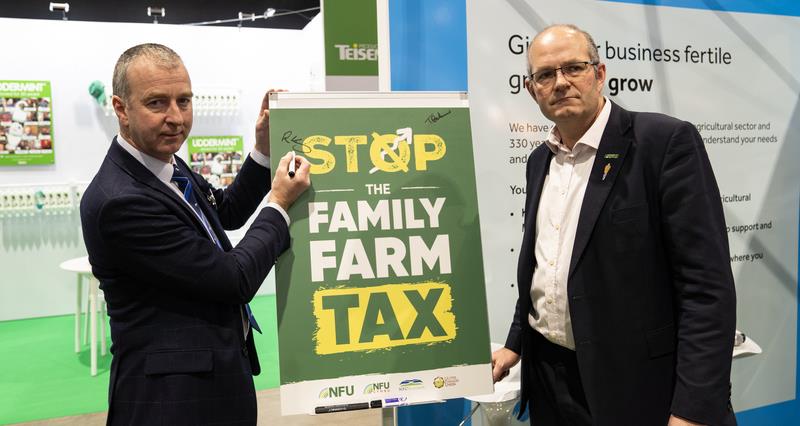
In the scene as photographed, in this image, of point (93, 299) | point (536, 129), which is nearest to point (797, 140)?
point (536, 129)

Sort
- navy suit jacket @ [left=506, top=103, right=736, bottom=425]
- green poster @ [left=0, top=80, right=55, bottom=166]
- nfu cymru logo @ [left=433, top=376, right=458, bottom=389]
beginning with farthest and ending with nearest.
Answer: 1. green poster @ [left=0, top=80, right=55, bottom=166]
2. nfu cymru logo @ [left=433, top=376, right=458, bottom=389]
3. navy suit jacket @ [left=506, top=103, right=736, bottom=425]

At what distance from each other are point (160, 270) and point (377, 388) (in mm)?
695

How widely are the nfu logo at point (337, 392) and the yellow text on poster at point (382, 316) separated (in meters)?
0.10

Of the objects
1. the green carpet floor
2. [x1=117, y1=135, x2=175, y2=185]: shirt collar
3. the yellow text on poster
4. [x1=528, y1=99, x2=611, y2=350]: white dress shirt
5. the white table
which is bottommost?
the green carpet floor

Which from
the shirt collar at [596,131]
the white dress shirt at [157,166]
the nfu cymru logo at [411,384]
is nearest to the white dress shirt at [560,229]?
the shirt collar at [596,131]

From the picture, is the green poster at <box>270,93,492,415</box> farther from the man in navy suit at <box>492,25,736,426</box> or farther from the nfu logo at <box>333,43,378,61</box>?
the nfu logo at <box>333,43,378,61</box>

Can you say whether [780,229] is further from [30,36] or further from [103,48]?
[30,36]

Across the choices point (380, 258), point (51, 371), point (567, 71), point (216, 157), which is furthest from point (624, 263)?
point (216, 157)

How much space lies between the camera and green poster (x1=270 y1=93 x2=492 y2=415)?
5.61 ft

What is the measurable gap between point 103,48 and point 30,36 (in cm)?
66

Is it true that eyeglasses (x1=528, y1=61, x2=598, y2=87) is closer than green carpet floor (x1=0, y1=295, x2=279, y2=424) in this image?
Yes

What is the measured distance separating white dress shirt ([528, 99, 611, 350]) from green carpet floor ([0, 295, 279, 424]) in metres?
3.29

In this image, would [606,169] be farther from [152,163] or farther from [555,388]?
[152,163]

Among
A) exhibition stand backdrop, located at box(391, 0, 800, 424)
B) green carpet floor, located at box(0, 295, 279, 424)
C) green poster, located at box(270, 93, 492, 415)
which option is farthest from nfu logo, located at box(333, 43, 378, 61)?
green carpet floor, located at box(0, 295, 279, 424)
